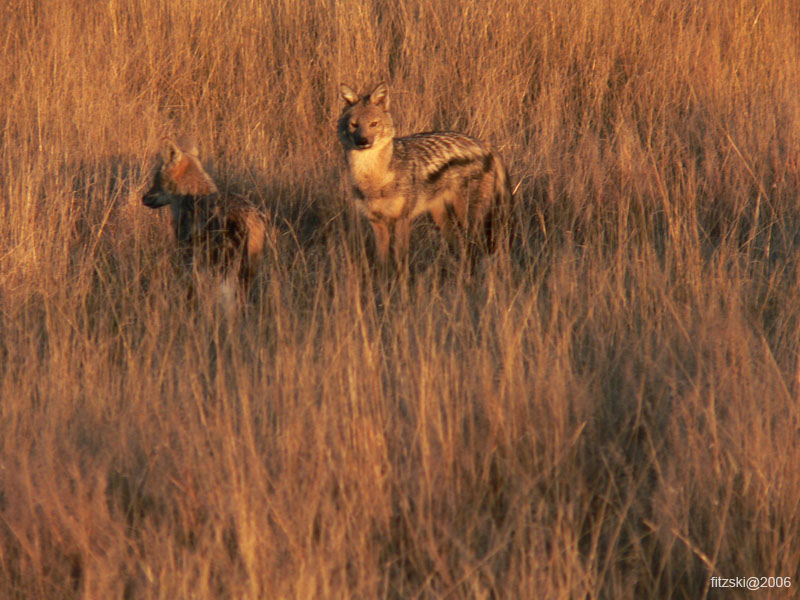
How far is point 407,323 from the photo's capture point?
3920mm

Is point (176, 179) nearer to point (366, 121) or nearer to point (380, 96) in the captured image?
point (366, 121)

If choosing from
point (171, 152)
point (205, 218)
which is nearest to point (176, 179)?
point (171, 152)

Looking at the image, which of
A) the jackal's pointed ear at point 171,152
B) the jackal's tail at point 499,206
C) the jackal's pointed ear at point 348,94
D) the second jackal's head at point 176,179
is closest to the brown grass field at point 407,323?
the jackal's tail at point 499,206

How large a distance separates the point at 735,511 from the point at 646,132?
4242 millimetres

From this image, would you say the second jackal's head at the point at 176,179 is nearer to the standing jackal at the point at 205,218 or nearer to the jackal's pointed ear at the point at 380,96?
the standing jackal at the point at 205,218

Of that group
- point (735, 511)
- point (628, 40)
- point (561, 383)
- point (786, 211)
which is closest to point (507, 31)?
point (628, 40)

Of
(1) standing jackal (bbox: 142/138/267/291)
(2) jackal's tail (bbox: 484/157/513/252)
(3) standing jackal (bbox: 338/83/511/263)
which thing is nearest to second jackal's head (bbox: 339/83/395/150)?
(3) standing jackal (bbox: 338/83/511/263)

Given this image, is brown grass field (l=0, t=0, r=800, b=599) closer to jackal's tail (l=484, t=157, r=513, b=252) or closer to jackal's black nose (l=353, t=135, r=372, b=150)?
jackal's tail (l=484, t=157, r=513, b=252)

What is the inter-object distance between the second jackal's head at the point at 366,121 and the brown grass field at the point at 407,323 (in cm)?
53

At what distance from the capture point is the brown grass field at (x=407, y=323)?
2531mm

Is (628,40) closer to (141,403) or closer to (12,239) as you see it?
(12,239)

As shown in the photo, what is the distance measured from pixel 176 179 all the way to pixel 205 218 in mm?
477

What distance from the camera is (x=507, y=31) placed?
716 cm

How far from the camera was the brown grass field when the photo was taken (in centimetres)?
253
